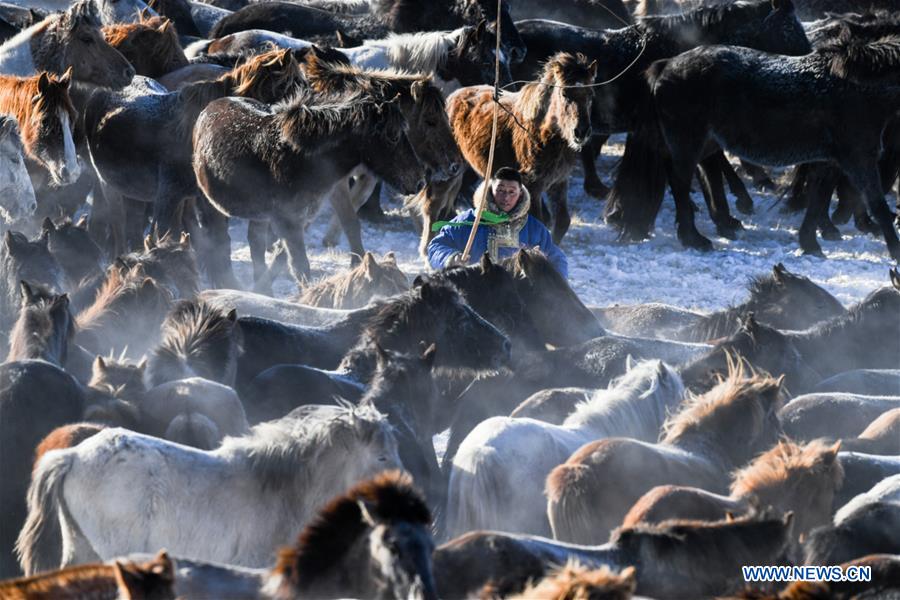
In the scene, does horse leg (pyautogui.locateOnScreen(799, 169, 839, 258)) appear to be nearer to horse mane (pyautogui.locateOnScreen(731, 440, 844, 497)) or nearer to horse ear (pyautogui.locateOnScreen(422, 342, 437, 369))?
horse ear (pyautogui.locateOnScreen(422, 342, 437, 369))

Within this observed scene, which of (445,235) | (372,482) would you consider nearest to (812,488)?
(372,482)

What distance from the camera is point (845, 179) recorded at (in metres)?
14.4

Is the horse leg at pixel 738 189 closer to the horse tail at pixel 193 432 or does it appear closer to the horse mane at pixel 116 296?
the horse mane at pixel 116 296

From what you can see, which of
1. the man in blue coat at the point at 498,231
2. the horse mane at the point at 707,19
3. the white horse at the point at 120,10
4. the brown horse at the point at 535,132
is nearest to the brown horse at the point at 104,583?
→ the man in blue coat at the point at 498,231

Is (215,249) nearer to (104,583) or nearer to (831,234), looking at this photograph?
(831,234)

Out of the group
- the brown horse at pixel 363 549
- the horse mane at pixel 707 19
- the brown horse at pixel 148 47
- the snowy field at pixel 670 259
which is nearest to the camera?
the brown horse at pixel 363 549

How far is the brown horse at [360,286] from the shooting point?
30.1ft

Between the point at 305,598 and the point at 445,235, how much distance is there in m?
6.01

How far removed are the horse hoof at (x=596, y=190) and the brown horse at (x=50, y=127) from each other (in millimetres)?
6013

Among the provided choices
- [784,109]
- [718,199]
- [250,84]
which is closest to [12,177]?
[250,84]

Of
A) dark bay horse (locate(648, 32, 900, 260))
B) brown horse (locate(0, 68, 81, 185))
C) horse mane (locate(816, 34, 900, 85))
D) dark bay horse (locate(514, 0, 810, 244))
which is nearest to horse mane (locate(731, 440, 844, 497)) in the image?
brown horse (locate(0, 68, 81, 185))

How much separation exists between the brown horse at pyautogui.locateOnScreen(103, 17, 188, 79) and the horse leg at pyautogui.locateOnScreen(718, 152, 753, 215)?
544 cm

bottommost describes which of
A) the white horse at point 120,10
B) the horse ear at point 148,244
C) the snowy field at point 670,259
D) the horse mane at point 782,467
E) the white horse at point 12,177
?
the snowy field at point 670,259

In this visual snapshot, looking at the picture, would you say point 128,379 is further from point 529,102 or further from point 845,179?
point 845,179
